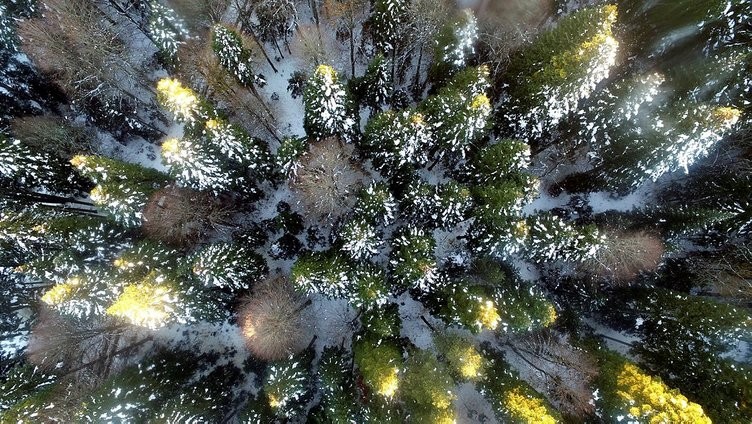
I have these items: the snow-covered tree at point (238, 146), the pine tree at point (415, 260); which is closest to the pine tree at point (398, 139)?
the pine tree at point (415, 260)

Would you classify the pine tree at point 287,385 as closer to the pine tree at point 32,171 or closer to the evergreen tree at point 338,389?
the evergreen tree at point 338,389

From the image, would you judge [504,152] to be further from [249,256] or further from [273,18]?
[273,18]

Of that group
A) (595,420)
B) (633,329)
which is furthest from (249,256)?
(633,329)

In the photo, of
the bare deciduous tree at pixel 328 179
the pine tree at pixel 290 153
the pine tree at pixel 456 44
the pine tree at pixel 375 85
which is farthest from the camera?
the pine tree at pixel 375 85

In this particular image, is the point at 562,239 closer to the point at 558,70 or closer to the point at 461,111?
the point at 461,111

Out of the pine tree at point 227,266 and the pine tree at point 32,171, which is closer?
the pine tree at point 227,266

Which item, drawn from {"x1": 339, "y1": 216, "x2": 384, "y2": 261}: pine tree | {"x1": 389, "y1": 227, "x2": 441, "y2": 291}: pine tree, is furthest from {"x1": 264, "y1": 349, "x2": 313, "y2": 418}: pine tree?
{"x1": 389, "y1": 227, "x2": 441, "y2": 291}: pine tree

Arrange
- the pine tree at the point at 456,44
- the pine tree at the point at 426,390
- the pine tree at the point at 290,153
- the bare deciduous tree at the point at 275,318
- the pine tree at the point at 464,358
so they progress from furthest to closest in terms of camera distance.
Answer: the bare deciduous tree at the point at 275,318
the pine tree at the point at 456,44
the pine tree at the point at 290,153
the pine tree at the point at 464,358
the pine tree at the point at 426,390
